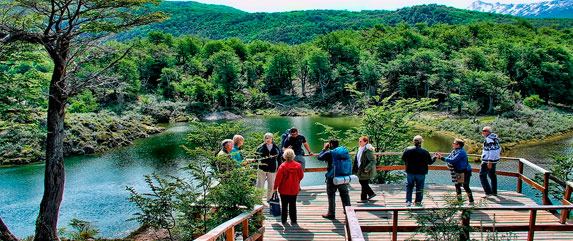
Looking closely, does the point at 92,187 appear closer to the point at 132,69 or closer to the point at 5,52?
the point at 5,52

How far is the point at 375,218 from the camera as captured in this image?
22.3ft

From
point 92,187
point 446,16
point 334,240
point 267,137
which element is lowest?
point 92,187

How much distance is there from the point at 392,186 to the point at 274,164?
325 cm

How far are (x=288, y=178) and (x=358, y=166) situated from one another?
2.00 m

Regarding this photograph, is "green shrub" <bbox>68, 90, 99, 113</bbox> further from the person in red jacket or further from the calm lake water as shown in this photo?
the person in red jacket

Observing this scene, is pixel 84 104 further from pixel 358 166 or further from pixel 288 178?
pixel 288 178

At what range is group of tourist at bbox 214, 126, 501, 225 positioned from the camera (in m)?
6.50

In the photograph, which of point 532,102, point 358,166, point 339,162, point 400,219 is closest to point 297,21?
point 532,102

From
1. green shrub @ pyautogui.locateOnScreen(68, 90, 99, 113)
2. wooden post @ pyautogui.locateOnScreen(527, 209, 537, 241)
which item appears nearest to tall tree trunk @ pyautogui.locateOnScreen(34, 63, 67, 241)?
wooden post @ pyautogui.locateOnScreen(527, 209, 537, 241)

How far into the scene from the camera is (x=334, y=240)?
6.11 metres

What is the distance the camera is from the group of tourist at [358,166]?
256 inches

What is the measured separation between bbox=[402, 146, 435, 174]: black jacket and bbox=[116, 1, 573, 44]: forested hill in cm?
14370

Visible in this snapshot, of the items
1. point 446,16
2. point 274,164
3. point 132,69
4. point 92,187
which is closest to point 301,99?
point 132,69

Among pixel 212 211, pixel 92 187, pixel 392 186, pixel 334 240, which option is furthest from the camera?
pixel 92 187
